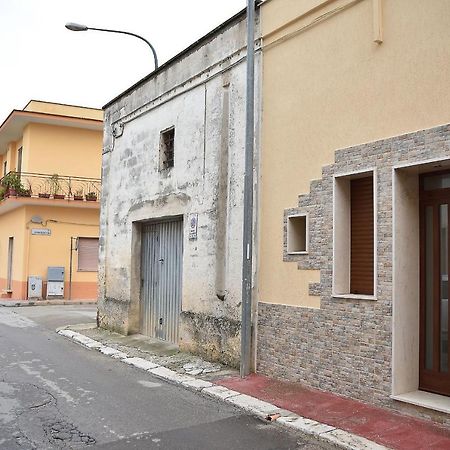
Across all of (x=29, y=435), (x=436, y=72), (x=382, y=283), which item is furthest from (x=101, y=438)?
(x=436, y=72)

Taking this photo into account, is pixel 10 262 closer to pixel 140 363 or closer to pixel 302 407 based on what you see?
pixel 140 363

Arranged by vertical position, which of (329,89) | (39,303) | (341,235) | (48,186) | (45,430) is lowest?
(45,430)

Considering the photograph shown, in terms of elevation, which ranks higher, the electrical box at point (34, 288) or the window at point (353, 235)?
the window at point (353, 235)

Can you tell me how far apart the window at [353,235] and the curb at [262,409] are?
173cm

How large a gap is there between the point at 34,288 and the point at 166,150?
12958mm

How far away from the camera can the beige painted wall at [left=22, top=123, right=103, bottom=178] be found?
2327 centimetres

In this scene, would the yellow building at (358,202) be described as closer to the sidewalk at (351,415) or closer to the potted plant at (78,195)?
the sidewalk at (351,415)

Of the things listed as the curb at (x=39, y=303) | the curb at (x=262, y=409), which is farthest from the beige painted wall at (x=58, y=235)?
the curb at (x=262, y=409)

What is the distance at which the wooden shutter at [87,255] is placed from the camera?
77.4 ft

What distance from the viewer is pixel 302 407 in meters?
6.57

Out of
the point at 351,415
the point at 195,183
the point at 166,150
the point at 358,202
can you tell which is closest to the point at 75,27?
the point at 166,150

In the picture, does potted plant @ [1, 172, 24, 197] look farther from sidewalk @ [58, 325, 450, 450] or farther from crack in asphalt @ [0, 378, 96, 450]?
crack in asphalt @ [0, 378, 96, 450]

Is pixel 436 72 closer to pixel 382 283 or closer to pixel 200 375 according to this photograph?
pixel 382 283

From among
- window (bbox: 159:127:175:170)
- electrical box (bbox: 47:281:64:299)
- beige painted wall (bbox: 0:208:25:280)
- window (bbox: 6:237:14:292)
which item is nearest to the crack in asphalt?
window (bbox: 159:127:175:170)
